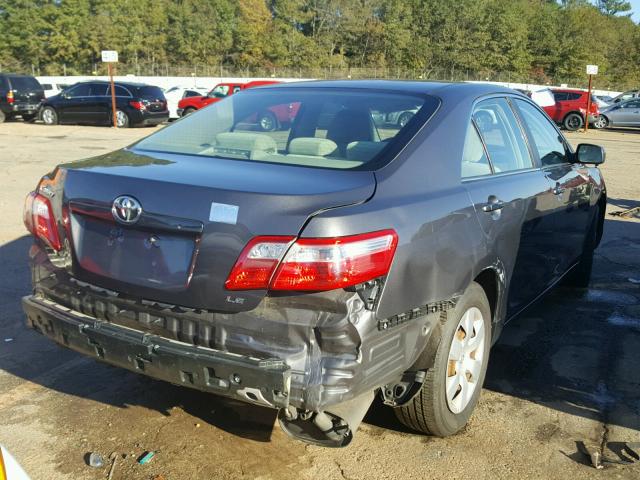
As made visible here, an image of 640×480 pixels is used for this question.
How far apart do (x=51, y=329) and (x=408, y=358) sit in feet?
5.20

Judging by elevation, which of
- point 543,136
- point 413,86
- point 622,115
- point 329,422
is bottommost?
point 622,115

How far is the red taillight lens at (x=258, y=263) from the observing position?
7.95ft

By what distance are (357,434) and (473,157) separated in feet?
5.04

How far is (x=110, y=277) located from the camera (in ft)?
9.10

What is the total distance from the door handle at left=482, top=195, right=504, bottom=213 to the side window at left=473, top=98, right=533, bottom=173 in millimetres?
276

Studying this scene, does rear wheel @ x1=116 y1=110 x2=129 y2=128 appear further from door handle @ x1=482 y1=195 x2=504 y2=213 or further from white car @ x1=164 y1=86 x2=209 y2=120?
door handle @ x1=482 y1=195 x2=504 y2=213

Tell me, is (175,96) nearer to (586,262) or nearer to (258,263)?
(586,262)

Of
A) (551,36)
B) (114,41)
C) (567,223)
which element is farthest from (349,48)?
(567,223)

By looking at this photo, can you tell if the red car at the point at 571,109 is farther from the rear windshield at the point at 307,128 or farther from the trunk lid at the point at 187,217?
the trunk lid at the point at 187,217

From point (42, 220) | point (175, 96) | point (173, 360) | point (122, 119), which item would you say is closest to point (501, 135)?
point (173, 360)

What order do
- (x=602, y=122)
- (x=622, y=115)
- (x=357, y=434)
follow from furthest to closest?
(x=602, y=122), (x=622, y=115), (x=357, y=434)

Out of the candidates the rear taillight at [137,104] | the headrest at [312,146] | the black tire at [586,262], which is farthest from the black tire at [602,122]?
the headrest at [312,146]

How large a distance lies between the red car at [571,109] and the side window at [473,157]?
25220 mm

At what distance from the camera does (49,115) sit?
22.9 metres
